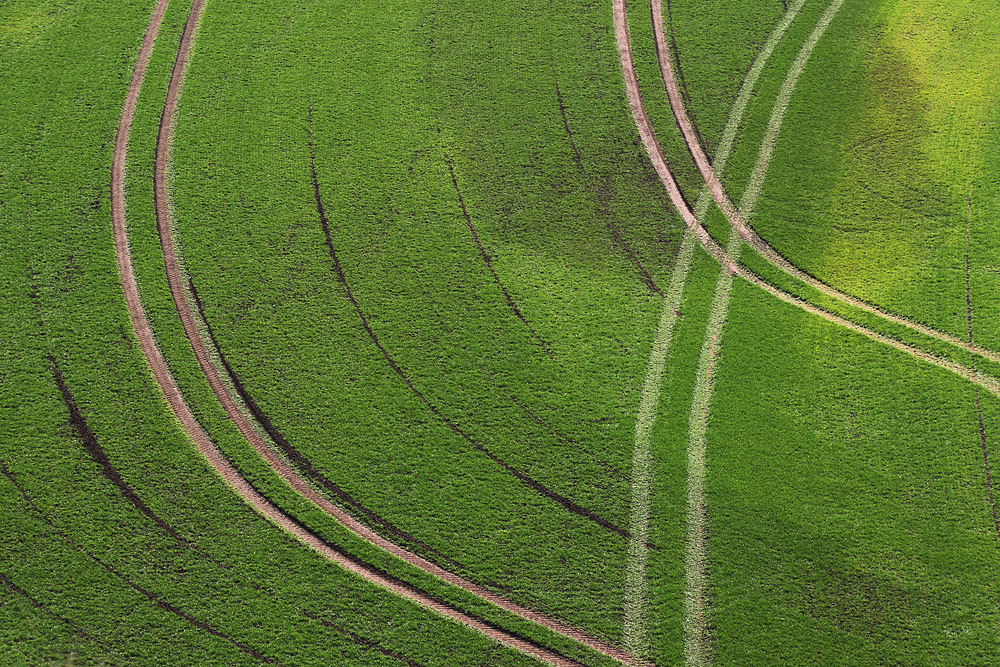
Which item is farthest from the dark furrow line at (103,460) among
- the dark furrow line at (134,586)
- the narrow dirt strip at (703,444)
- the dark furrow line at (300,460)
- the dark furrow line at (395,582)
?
the narrow dirt strip at (703,444)

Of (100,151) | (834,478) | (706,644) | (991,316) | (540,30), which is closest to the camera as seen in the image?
(706,644)

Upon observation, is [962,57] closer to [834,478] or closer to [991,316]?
[991,316]

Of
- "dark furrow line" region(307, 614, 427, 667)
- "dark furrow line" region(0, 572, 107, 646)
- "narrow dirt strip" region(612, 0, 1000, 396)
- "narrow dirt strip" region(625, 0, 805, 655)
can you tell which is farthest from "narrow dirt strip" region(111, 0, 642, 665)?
"narrow dirt strip" region(612, 0, 1000, 396)

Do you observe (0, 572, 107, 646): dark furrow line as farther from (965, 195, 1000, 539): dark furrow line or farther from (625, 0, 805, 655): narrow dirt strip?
(965, 195, 1000, 539): dark furrow line

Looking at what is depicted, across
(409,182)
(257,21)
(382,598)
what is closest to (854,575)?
(382,598)

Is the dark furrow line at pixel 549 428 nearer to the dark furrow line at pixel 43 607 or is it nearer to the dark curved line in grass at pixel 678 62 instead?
the dark curved line in grass at pixel 678 62

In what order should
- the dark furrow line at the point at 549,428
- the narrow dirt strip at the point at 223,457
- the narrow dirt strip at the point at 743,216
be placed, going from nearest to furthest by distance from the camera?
the narrow dirt strip at the point at 223,457 < the dark furrow line at the point at 549,428 < the narrow dirt strip at the point at 743,216
